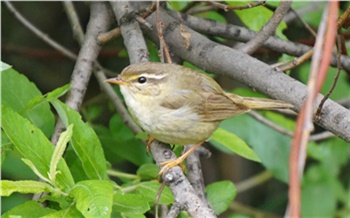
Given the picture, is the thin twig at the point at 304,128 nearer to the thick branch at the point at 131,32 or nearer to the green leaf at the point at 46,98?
the green leaf at the point at 46,98

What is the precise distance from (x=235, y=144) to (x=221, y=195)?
1.03ft

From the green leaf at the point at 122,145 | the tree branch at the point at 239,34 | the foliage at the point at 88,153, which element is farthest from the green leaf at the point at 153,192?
the tree branch at the point at 239,34

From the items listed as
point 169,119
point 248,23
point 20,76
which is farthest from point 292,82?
point 20,76

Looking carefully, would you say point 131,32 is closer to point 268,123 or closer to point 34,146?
point 34,146

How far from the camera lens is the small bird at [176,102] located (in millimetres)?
2709

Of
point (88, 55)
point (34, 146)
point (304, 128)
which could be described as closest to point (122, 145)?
→ point (88, 55)

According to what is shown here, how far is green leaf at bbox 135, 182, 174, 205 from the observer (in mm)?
2340

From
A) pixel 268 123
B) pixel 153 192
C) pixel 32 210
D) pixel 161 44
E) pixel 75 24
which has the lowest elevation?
pixel 32 210

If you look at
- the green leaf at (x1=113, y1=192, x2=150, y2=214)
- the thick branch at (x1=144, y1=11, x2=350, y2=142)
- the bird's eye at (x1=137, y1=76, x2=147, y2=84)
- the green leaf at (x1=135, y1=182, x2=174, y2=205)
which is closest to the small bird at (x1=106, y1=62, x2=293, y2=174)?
the bird's eye at (x1=137, y1=76, x2=147, y2=84)

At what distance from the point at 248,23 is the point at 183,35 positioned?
50cm

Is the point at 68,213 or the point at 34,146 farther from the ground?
the point at 34,146

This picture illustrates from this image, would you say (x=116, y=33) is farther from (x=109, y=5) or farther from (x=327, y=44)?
(x=327, y=44)

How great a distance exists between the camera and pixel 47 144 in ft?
7.37

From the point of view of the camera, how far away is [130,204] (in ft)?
7.06
